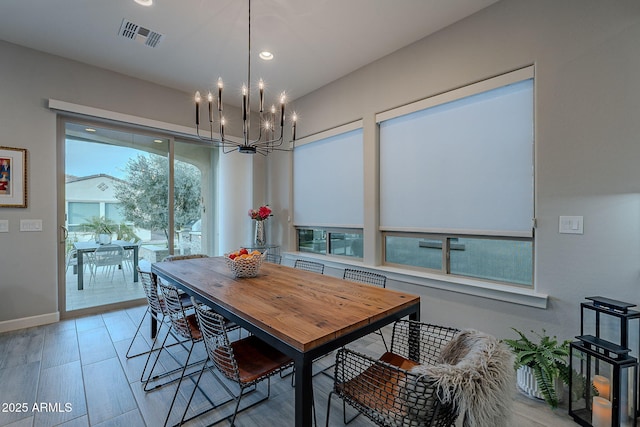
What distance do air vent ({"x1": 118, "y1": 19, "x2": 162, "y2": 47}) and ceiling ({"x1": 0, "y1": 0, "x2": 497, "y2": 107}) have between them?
0.05 metres

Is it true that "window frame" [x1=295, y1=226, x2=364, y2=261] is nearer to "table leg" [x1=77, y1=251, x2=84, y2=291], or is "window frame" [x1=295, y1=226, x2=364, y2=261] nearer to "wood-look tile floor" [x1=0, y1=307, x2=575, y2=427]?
"wood-look tile floor" [x1=0, y1=307, x2=575, y2=427]

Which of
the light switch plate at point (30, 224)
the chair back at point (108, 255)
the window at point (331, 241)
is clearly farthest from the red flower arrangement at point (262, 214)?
the light switch plate at point (30, 224)

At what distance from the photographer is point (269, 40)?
2938 mm

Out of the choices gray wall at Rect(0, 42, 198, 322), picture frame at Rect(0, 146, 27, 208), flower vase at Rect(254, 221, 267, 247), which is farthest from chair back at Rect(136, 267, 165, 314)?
flower vase at Rect(254, 221, 267, 247)

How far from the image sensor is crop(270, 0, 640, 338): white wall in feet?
6.09

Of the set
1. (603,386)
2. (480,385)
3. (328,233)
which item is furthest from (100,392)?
(603,386)

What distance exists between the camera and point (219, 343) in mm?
1538

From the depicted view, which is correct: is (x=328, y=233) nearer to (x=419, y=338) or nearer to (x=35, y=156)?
(x=419, y=338)

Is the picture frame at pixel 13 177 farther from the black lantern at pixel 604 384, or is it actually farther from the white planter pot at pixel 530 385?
the black lantern at pixel 604 384

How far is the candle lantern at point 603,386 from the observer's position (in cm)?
158

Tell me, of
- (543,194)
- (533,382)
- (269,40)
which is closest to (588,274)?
(543,194)

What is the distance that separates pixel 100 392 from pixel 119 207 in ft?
8.37

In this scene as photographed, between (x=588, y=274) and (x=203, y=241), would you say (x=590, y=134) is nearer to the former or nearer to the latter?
(x=588, y=274)

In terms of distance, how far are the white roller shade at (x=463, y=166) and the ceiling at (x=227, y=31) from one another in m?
0.85
